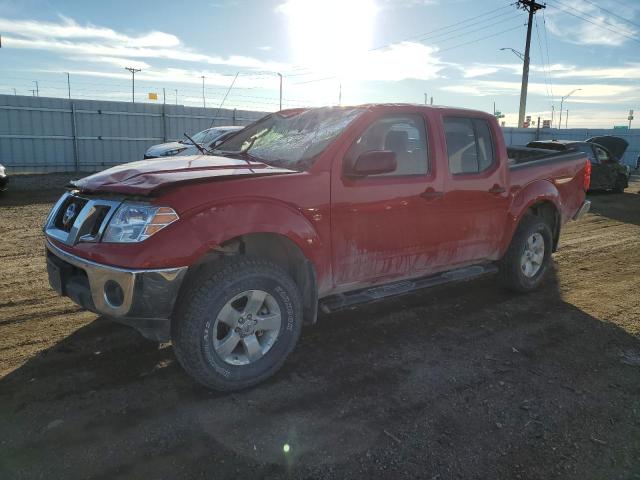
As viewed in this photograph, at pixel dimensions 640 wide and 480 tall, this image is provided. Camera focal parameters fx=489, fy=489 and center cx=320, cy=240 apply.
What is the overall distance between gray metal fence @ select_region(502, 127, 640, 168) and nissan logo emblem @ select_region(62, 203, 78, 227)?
31634mm

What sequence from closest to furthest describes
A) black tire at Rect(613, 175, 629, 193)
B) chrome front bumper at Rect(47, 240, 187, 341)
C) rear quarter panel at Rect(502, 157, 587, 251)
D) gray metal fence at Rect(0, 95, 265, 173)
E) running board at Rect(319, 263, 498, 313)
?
chrome front bumper at Rect(47, 240, 187, 341), running board at Rect(319, 263, 498, 313), rear quarter panel at Rect(502, 157, 587, 251), black tire at Rect(613, 175, 629, 193), gray metal fence at Rect(0, 95, 265, 173)

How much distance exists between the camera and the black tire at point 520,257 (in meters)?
5.16

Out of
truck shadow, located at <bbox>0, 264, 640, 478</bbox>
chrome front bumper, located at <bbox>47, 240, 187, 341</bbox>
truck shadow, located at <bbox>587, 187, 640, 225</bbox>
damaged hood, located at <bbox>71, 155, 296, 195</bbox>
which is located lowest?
truck shadow, located at <bbox>0, 264, 640, 478</bbox>

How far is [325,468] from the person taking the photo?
2.50 meters

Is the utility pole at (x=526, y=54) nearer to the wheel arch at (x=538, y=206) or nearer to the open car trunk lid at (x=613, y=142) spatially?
the open car trunk lid at (x=613, y=142)

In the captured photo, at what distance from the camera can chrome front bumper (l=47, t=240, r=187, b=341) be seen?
2834mm

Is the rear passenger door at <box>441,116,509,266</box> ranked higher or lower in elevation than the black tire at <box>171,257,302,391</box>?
higher

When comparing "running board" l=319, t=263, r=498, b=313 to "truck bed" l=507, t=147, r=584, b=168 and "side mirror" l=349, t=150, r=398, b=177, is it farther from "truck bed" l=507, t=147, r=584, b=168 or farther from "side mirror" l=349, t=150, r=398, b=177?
"truck bed" l=507, t=147, r=584, b=168

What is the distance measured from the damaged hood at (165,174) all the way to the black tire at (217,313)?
0.58 meters

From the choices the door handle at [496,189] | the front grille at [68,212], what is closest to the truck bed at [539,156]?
the door handle at [496,189]

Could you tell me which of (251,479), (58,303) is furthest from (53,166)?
(251,479)

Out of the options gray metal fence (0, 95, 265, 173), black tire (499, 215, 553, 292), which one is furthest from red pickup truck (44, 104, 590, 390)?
gray metal fence (0, 95, 265, 173)

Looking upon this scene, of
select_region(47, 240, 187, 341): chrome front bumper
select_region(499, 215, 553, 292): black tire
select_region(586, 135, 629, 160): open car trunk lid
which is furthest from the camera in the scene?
select_region(586, 135, 629, 160): open car trunk lid

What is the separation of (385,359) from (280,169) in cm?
165
